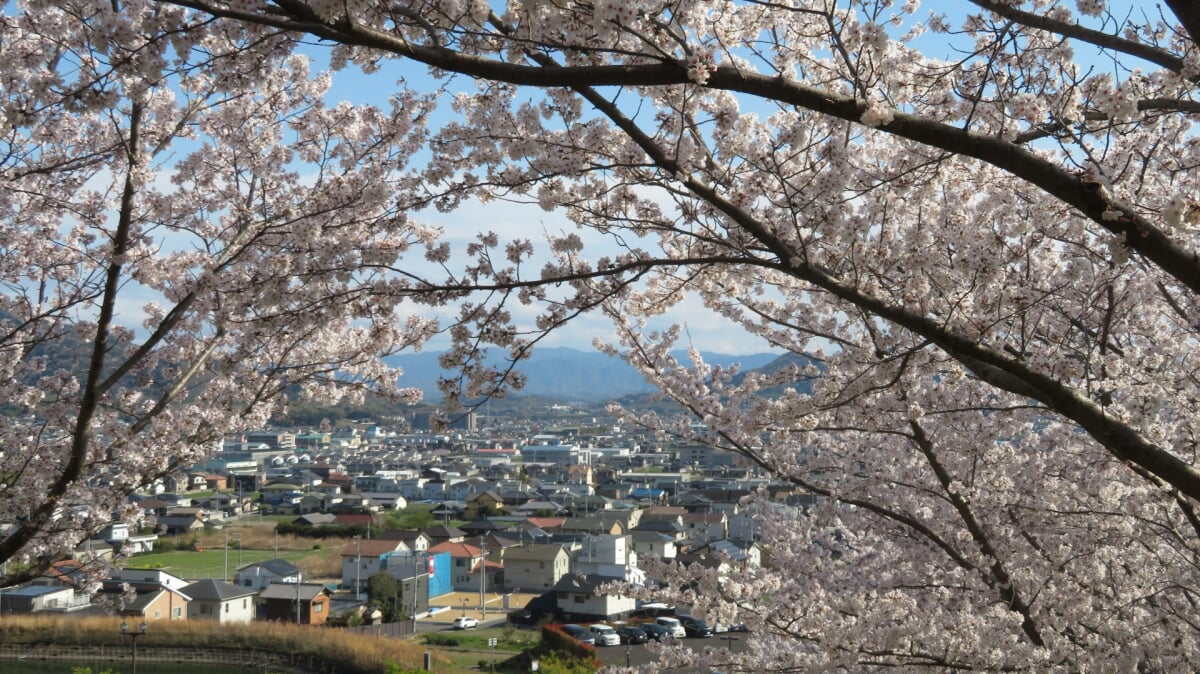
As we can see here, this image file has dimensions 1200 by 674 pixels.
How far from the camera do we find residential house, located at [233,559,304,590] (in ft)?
103

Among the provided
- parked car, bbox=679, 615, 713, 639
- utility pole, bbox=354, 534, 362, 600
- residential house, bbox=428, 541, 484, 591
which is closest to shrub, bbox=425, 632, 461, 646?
parked car, bbox=679, 615, 713, 639

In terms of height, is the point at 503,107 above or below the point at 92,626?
above

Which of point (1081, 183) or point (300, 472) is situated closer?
point (1081, 183)

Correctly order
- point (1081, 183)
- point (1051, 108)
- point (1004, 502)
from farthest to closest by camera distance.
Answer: point (1004, 502), point (1051, 108), point (1081, 183)

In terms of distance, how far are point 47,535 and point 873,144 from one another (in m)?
5.55

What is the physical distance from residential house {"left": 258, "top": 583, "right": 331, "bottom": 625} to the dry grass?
56.6 inches

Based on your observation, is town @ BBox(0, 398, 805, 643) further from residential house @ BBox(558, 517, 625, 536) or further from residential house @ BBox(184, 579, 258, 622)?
residential house @ BBox(558, 517, 625, 536)

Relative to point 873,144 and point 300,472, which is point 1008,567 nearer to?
point 873,144

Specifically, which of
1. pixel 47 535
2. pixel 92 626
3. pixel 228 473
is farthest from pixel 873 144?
pixel 228 473

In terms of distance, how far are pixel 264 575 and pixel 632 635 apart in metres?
15.0

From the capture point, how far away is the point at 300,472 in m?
83.3

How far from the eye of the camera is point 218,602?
2812 cm

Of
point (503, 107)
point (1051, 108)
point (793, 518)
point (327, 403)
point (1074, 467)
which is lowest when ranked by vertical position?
point (793, 518)

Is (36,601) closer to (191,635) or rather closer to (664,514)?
(191,635)
